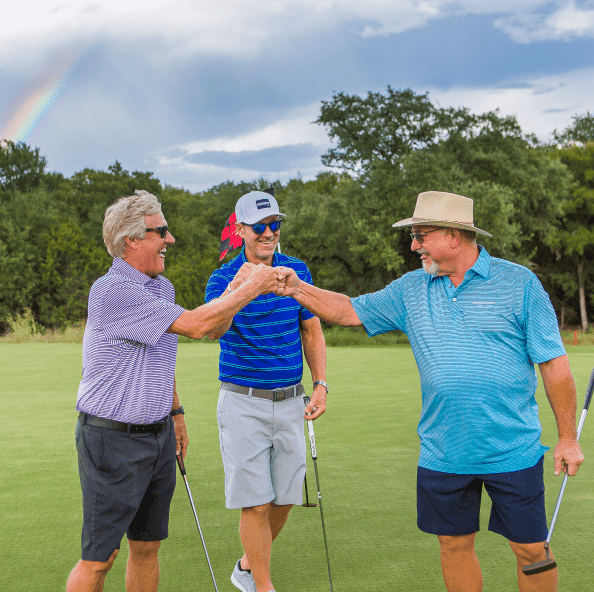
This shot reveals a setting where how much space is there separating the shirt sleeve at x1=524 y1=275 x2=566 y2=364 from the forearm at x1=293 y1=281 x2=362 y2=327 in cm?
80

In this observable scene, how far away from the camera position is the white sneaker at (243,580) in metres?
3.88

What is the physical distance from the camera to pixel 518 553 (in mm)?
3170

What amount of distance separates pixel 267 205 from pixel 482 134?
115 feet

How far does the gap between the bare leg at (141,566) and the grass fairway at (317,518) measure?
2.05ft

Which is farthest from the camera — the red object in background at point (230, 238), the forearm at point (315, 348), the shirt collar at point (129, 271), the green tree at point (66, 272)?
the green tree at point (66, 272)

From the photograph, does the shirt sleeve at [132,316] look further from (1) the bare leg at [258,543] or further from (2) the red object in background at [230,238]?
(2) the red object in background at [230,238]

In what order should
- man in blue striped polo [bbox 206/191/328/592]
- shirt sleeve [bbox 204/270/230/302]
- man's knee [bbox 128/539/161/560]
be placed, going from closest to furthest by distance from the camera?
1. man's knee [bbox 128/539/161/560]
2. man in blue striped polo [bbox 206/191/328/592]
3. shirt sleeve [bbox 204/270/230/302]

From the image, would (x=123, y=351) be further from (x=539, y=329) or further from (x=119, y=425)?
(x=539, y=329)

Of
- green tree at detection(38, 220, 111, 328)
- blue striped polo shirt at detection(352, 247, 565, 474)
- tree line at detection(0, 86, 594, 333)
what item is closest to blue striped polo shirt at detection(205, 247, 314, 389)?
blue striped polo shirt at detection(352, 247, 565, 474)

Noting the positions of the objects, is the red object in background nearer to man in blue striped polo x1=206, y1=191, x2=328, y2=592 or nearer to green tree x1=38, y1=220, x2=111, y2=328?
man in blue striped polo x1=206, y1=191, x2=328, y2=592

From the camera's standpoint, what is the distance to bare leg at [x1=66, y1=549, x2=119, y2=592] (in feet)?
9.70

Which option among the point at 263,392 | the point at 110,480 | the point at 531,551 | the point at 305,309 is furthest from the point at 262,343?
the point at 531,551

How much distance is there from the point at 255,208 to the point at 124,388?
1.32 metres

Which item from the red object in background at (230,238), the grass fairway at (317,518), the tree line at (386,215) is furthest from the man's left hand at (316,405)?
the tree line at (386,215)
